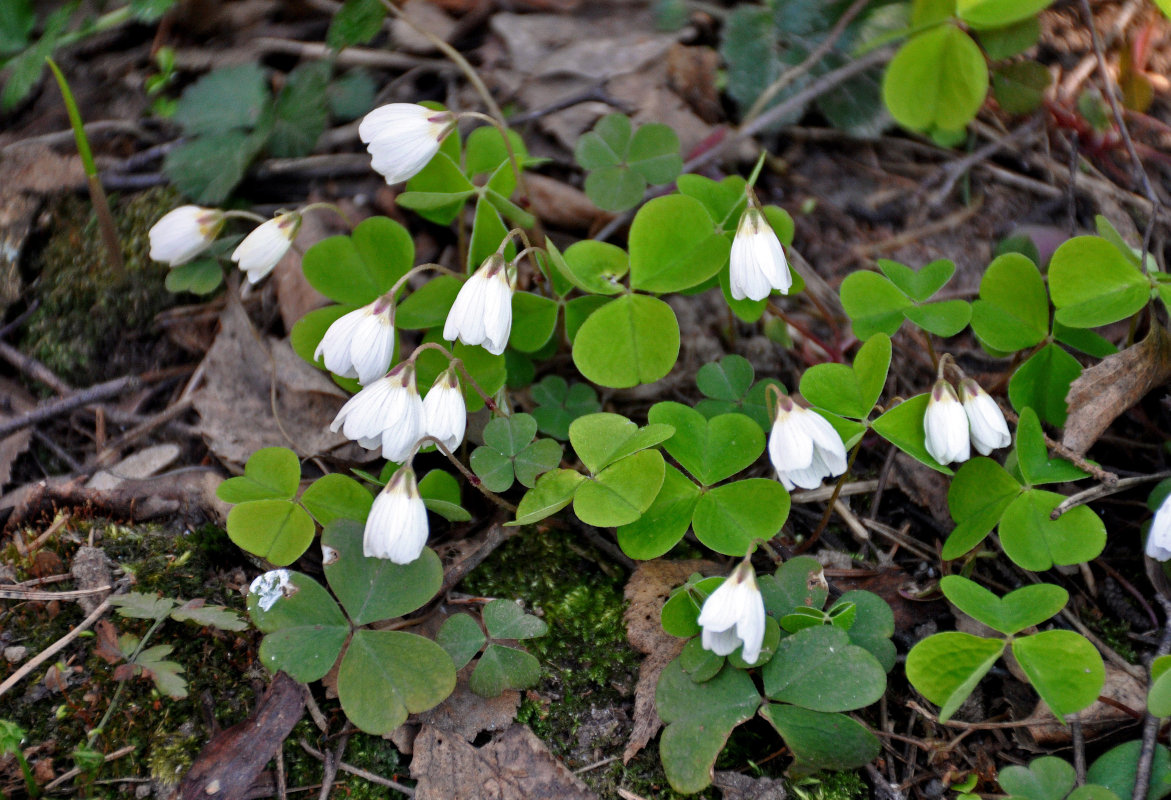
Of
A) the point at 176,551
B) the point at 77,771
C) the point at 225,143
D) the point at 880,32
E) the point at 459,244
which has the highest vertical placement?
the point at 880,32

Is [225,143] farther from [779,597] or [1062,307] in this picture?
[1062,307]

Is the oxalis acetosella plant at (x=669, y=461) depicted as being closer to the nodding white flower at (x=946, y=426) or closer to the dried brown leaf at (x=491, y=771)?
the nodding white flower at (x=946, y=426)

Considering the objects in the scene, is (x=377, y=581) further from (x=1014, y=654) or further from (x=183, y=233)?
(x=1014, y=654)

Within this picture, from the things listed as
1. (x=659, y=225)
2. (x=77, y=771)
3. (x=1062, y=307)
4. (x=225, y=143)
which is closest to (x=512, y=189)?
(x=659, y=225)

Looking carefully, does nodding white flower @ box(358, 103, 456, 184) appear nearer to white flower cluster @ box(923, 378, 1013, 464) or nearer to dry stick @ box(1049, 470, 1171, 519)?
white flower cluster @ box(923, 378, 1013, 464)

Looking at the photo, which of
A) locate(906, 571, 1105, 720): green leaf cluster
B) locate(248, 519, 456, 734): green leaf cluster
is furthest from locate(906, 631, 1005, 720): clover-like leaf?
locate(248, 519, 456, 734): green leaf cluster

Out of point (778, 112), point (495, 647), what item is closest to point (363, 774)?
point (495, 647)

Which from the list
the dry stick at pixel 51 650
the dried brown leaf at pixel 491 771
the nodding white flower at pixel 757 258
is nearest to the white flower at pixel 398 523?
→ the dried brown leaf at pixel 491 771
